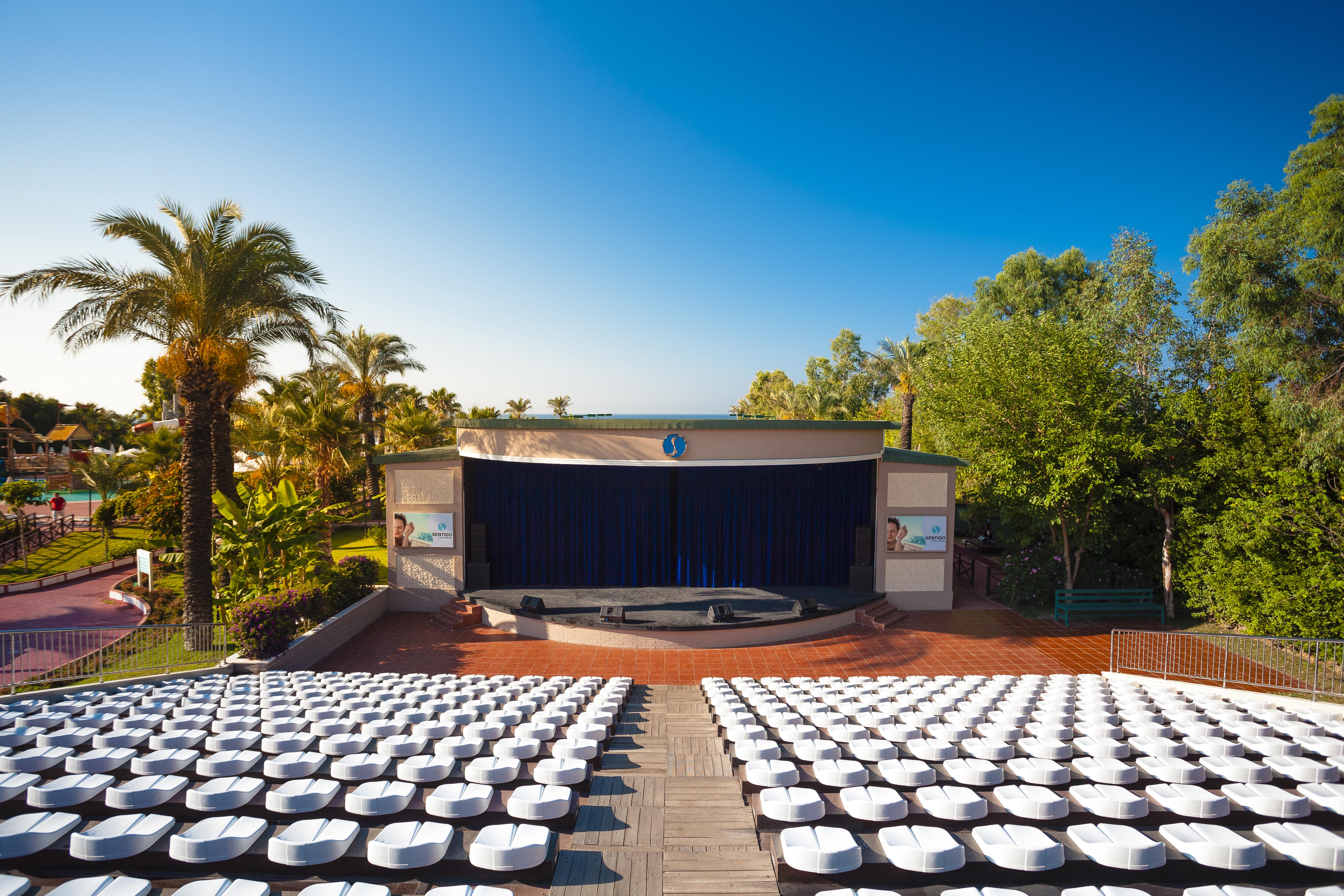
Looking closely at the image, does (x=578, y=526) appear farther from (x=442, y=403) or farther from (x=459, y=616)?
(x=442, y=403)

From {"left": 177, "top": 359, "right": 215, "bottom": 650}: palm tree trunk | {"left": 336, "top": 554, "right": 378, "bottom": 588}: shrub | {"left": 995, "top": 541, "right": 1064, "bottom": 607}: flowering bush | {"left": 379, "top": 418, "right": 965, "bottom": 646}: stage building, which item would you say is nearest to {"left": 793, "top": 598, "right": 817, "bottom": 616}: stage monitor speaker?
{"left": 379, "top": 418, "right": 965, "bottom": 646}: stage building

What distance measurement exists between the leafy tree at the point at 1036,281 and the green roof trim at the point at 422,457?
3182 centimetres

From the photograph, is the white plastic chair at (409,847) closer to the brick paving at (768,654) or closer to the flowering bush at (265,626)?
the brick paving at (768,654)

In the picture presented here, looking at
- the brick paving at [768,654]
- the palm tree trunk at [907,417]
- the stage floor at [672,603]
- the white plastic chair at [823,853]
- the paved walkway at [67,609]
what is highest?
the palm tree trunk at [907,417]

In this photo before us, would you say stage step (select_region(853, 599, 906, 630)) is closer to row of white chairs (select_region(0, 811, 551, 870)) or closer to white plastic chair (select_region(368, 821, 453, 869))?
row of white chairs (select_region(0, 811, 551, 870))

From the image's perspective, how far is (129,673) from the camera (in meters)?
10.4

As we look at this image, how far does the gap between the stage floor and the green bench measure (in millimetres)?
4737

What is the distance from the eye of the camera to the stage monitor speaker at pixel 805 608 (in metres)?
14.5

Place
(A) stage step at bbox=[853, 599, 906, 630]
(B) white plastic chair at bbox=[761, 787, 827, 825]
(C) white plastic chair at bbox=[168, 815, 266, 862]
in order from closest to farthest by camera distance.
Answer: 1. (C) white plastic chair at bbox=[168, 815, 266, 862]
2. (B) white plastic chair at bbox=[761, 787, 827, 825]
3. (A) stage step at bbox=[853, 599, 906, 630]

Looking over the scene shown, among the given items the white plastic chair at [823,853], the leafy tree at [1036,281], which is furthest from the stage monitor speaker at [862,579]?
the leafy tree at [1036,281]

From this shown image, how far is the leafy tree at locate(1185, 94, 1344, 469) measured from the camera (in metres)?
12.2

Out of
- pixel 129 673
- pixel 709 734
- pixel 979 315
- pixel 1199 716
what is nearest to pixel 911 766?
pixel 709 734

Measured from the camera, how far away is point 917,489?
16234 mm

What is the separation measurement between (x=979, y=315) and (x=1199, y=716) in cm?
3116
